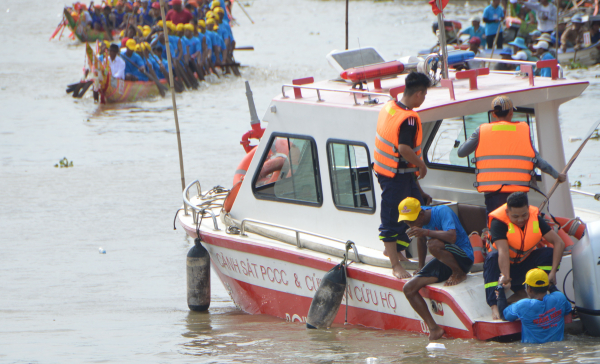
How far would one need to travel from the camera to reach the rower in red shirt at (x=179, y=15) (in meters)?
22.6

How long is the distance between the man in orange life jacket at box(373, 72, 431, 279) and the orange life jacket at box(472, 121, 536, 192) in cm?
42

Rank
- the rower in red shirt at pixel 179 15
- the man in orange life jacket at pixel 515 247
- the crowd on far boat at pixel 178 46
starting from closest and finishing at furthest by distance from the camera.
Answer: the man in orange life jacket at pixel 515 247 < the crowd on far boat at pixel 178 46 < the rower in red shirt at pixel 179 15

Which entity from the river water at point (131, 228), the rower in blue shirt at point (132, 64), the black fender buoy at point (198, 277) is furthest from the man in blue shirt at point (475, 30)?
the black fender buoy at point (198, 277)

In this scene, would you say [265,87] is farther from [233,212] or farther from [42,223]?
[233,212]

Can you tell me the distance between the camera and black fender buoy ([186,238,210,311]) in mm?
6535

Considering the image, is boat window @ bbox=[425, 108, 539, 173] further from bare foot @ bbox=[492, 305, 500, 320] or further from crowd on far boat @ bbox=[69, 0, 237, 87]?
crowd on far boat @ bbox=[69, 0, 237, 87]

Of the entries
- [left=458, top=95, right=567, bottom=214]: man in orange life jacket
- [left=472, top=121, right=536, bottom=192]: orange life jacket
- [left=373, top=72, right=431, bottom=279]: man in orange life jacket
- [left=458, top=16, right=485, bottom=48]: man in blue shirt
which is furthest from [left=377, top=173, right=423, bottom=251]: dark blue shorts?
[left=458, top=16, right=485, bottom=48]: man in blue shirt

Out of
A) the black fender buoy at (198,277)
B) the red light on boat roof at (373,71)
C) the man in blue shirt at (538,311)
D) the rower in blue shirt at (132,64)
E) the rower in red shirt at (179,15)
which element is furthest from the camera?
the rower in red shirt at (179,15)

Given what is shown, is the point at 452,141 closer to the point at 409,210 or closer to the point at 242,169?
the point at 242,169

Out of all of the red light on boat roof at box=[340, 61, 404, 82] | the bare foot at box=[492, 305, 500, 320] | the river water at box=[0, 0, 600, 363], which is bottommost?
the river water at box=[0, 0, 600, 363]

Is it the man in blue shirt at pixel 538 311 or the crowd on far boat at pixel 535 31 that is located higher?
A: the crowd on far boat at pixel 535 31

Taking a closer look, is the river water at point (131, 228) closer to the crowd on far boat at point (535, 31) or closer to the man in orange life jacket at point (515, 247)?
the man in orange life jacket at point (515, 247)

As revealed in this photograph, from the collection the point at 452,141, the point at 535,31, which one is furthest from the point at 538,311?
the point at 535,31

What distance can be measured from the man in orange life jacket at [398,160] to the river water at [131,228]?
0.66m
